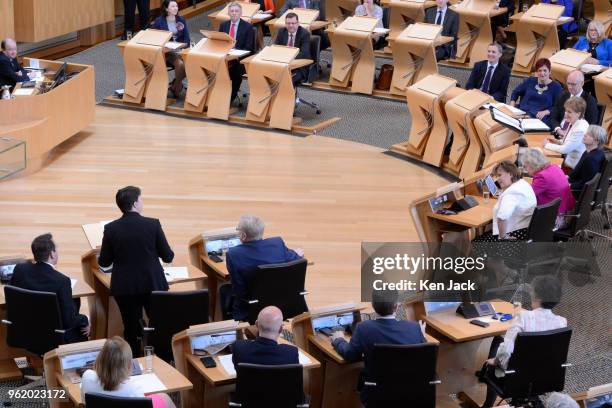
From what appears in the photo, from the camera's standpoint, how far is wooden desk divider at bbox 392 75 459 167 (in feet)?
35.2

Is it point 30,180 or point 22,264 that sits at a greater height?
point 22,264

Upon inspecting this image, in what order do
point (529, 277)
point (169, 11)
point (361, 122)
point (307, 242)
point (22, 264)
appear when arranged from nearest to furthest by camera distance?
point (22, 264), point (529, 277), point (307, 242), point (361, 122), point (169, 11)

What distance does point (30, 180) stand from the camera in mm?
10359

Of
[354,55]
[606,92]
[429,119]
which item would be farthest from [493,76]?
[354,55]

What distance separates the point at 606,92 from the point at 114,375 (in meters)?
7.79

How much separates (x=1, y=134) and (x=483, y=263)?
5.12m

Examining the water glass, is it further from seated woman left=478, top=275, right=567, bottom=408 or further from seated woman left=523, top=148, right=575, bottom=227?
seated woman left=523, top=148, right=575, bottom=227

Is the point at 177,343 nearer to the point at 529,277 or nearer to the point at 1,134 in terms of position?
the point at 529,277

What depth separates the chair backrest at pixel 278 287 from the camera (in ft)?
21.4

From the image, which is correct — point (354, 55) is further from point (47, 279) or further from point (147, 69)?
point (47, 279)

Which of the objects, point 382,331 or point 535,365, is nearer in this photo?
→ point 382,331

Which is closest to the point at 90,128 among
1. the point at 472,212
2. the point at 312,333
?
the point at 472,212

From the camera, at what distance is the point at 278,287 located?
661 centimetres

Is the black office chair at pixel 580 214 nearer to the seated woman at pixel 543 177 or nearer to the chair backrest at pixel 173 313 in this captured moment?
the seated woman at pixel 543 177
